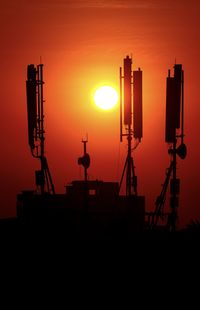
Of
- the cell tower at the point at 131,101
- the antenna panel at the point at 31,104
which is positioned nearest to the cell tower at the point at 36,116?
the antenna panel at the point at 31,104

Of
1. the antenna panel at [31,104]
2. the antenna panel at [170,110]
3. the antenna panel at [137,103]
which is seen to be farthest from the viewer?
the antenna panel at [31,104]

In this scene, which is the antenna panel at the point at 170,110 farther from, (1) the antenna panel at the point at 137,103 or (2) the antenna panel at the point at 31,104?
(2) the antenna panel at the point at 31,104

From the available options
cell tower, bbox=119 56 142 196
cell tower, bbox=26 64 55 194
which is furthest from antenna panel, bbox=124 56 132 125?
cell tower, bbox=26 64 55 194

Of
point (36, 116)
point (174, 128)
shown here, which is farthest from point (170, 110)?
point (36, 116)

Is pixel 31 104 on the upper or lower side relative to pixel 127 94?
lower

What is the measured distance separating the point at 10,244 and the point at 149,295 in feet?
18.7

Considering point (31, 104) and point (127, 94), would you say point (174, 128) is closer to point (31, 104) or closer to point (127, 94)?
point (127, 94)

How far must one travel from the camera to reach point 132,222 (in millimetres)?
25031

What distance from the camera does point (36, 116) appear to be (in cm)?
2752

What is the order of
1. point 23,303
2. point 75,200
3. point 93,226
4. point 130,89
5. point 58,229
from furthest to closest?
1. point 75,200
2. point 130,89
3. point 93,226
4. point 58,229
5. point 23,303

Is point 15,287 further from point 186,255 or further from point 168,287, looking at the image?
point 186,255

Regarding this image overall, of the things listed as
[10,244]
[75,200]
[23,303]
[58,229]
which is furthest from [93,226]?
[75,200]

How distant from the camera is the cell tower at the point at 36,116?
27391mm

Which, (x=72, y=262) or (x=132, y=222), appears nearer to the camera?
(x=72, y=262)
